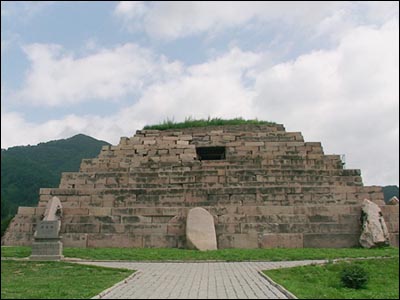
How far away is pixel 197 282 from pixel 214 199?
351 inches

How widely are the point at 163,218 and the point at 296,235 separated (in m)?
5.00

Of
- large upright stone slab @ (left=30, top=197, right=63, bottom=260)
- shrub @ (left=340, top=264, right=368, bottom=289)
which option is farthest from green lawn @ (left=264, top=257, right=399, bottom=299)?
large upright stone slab @ (left=30, top=197, right=63, bottom=260)

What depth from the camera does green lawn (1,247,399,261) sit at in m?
13.7

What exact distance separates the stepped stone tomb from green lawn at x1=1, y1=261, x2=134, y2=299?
3454mm

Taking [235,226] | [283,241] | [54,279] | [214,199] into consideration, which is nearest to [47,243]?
[54,279]

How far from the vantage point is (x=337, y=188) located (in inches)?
721

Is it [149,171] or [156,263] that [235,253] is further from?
[149,171]

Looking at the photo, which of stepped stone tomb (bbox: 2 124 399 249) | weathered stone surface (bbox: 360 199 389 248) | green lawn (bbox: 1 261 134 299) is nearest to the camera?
green lawn (bbox: 1 261 134 299)

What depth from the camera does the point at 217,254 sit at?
47.3 ft

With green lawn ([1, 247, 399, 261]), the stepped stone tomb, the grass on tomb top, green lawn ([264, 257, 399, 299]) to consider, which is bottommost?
green lawn ([264, 257, 399, 299])

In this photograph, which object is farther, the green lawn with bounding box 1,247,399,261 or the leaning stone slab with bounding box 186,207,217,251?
the leaning stone slab with bounding box 186,207,217,251

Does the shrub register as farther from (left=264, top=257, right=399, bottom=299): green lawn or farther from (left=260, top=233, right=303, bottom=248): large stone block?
(left=260, top=233, right=303, bottom=248): large stone block

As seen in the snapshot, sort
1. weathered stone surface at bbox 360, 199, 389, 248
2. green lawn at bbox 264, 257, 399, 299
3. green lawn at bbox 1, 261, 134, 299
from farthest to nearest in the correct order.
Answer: weathered stone surface at bbox 360, 199, 389, 248 < green lawn at bbox 264, 257, 399, 299 < green lawn at bbox 1, 261, 134, 299

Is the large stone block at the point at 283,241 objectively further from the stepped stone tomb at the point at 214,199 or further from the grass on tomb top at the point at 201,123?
the grass on tomb top at the point at 201,123
